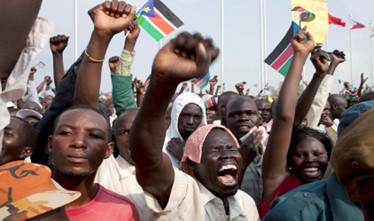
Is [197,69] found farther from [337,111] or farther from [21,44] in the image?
[337,111]

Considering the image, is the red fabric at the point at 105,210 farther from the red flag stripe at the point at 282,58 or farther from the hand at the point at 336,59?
the red flag stripe at the point at 282,58

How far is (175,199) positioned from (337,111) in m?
4.90

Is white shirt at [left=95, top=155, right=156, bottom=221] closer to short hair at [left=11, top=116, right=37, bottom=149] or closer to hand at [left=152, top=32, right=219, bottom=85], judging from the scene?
short hair at [left=11, top=116, right=37, bottom=149]

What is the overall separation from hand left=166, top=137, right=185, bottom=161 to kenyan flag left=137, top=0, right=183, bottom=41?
11.3 feet

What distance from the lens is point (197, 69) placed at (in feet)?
5.61

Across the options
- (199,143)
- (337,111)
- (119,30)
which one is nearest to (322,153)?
(199,143)

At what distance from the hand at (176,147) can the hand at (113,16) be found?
1654 millimetres

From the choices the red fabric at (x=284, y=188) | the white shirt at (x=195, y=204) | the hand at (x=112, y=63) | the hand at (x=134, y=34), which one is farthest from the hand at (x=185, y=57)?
the hand at (x=112, y=63)

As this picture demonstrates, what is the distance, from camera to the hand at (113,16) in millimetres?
2499

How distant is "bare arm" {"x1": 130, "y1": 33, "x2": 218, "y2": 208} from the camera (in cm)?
170

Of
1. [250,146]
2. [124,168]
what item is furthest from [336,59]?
[124,168]

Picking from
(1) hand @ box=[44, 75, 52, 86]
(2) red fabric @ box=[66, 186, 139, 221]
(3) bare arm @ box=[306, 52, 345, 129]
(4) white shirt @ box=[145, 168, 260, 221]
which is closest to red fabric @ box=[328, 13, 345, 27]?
(1) hand @ box=[44, 75, 52, 86]

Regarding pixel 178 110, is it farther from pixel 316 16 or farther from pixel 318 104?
pixel 316 16

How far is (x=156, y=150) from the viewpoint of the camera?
1989mm
